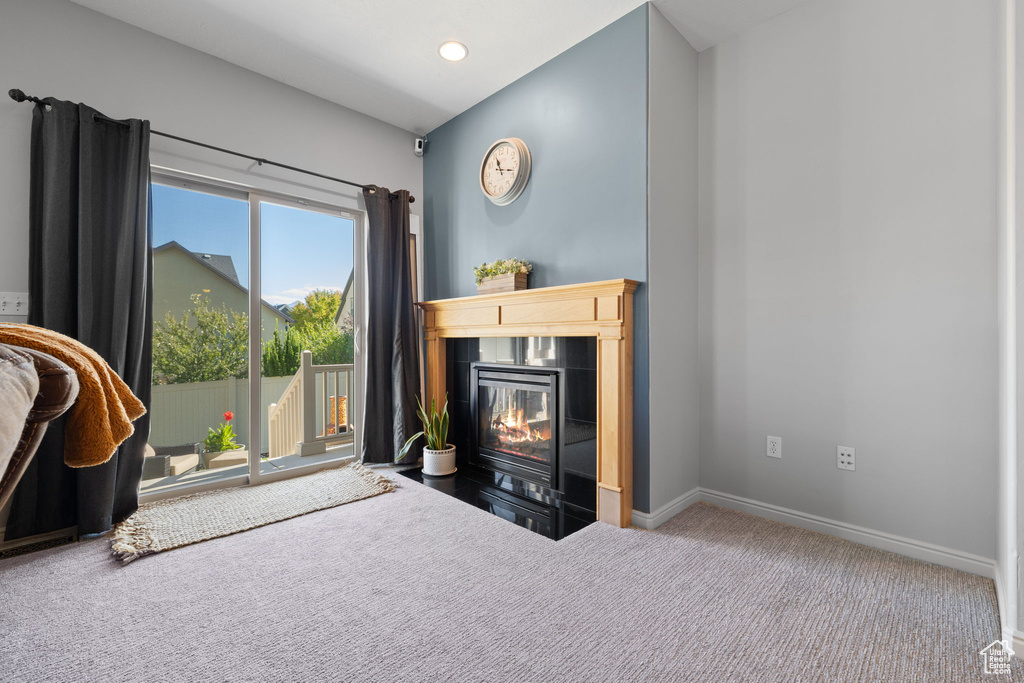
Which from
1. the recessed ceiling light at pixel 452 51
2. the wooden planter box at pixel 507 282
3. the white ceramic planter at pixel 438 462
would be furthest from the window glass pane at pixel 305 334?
the recessed ceiling light at pixel 452 51

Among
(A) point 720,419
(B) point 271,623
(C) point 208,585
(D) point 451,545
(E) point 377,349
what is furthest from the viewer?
(E) point 377,349

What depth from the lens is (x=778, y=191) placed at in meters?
2.38

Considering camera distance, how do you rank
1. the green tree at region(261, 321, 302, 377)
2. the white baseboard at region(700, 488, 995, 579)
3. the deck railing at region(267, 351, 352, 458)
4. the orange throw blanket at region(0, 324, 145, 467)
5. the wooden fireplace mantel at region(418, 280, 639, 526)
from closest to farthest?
the orange throw blanket at region(0, 324, 145, 467)
the white baseboard at region(700, 488, 995, 579)
the wooden fireplace mantel at region(418, 280, 639, 526)
the green tree at region(261, 321, 302, 377)
the deck railing at region(267, 351, 352, 458)

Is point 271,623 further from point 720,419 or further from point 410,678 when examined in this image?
point 720,419

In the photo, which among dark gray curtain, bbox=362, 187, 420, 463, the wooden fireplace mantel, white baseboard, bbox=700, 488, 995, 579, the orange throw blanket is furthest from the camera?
dark gray curtain, bbox=362, 187, 420, 463

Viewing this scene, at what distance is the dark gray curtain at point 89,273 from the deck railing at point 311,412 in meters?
0.84

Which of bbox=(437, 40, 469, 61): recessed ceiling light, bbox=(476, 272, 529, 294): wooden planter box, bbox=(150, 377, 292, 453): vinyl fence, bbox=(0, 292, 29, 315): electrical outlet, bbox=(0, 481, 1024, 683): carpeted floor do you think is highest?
bbox=(437, 40, 469, 61): recessed ceiling light

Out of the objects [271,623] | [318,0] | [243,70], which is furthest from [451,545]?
[243,70]

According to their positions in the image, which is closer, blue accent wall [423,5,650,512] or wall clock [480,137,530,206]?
blue accent wall [423,5,650,512]

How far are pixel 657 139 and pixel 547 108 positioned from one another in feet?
2.58

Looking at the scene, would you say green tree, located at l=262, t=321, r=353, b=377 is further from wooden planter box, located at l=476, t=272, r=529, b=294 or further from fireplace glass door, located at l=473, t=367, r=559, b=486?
wooden planter box, located at l=476, t=272, r=529, b=294

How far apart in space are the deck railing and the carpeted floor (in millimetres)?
1087

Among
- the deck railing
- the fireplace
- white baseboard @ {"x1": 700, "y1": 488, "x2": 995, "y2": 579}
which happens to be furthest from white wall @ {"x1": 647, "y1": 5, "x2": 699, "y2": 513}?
the deck railing

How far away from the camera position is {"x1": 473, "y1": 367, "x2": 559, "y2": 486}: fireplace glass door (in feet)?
9.14
